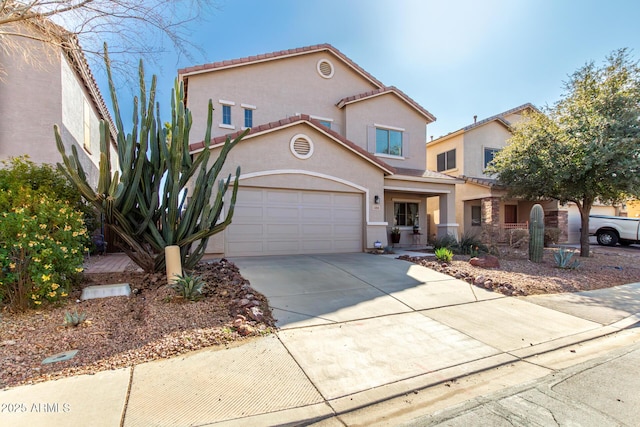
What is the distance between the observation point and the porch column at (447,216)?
14.2 meters

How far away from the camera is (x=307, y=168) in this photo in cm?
1075

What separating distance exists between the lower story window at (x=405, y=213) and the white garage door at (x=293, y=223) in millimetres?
4606

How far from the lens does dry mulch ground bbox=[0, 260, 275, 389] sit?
359 cm

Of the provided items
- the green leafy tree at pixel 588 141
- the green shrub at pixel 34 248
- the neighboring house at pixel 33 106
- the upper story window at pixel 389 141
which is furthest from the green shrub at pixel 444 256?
the neighboring house at pixel 33 106

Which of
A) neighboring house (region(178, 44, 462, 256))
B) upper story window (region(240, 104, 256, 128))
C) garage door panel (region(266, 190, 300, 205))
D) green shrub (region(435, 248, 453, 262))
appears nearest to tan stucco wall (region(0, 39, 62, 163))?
neighboring house (region(178, 44, 462, 256))

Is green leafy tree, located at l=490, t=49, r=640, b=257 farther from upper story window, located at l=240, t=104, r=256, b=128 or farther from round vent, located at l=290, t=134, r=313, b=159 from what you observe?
upper story window, located at l=240, t=104, r=256, b=128

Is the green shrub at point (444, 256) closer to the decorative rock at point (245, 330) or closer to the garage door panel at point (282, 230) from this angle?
the garage door panel at point (282, 230)

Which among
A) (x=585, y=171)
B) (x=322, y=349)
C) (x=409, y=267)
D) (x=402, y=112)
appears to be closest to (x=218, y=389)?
(x=322, y=349)

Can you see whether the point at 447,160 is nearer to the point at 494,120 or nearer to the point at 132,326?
the point at 494,120

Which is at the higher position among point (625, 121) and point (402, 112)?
point (402, 112)

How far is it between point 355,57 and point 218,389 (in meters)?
15.8

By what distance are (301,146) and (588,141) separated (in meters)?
9.84

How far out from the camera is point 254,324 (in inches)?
185

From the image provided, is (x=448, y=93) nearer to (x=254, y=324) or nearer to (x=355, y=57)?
(x=355, y=57)
